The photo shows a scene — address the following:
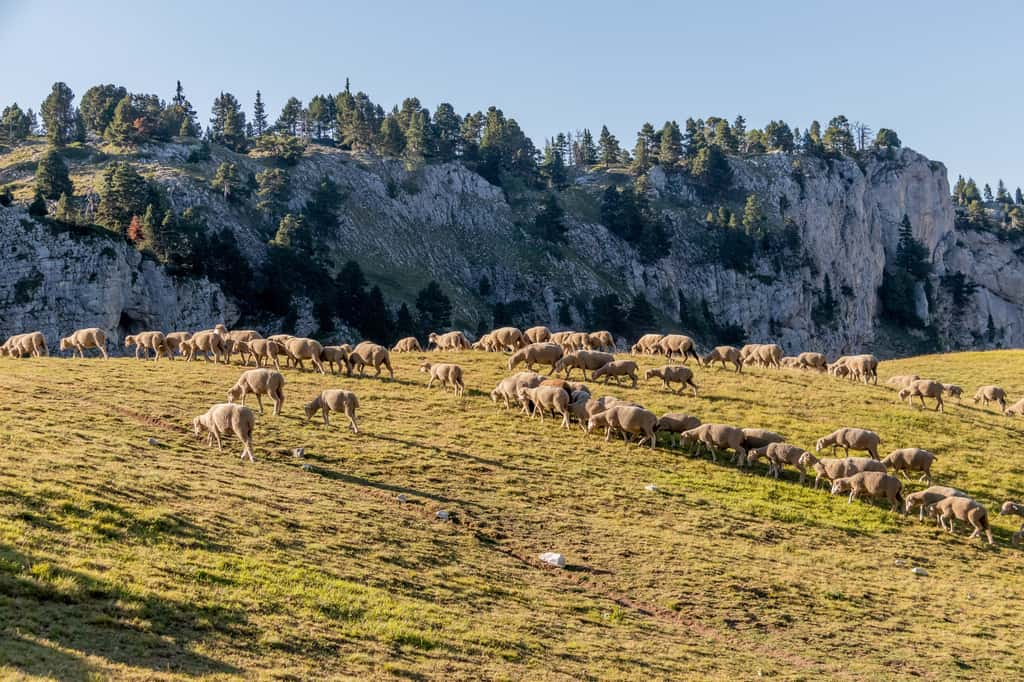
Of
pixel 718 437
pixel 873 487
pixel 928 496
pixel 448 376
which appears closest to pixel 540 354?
pixel 448 376

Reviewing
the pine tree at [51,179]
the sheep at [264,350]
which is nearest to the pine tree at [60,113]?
the pine tree at [51,179]

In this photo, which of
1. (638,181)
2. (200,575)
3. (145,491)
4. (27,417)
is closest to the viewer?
(200,575)

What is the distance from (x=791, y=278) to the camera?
18662cm

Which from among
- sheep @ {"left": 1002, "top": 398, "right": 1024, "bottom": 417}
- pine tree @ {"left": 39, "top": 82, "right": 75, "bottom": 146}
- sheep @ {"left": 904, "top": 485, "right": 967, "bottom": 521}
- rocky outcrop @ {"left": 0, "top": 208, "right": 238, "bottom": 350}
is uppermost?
pine tree @ {"left": 39, "top": 82, "right": 75, "bottom": 146}

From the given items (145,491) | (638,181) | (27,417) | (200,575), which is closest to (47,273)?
(27,417)

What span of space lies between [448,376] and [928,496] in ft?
68.5

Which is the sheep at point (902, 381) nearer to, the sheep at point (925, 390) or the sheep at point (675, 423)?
the sheep at point (925, 390)

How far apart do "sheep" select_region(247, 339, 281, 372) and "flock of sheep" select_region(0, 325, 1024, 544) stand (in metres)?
0.05

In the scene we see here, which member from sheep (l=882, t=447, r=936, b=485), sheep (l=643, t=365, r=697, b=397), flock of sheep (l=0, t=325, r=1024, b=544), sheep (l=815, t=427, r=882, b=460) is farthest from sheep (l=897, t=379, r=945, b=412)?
sheep (l=882, t=447, r=936, b=485)

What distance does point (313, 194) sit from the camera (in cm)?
14788

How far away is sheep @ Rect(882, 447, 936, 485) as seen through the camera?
33.3 meters

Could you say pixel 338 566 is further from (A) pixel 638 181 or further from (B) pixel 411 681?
(A) pixel 638 181

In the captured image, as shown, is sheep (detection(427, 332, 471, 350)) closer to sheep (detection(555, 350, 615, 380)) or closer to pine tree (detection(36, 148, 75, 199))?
sheep (detection(555, 350, 615, 380))

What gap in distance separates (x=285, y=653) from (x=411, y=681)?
2245mm
